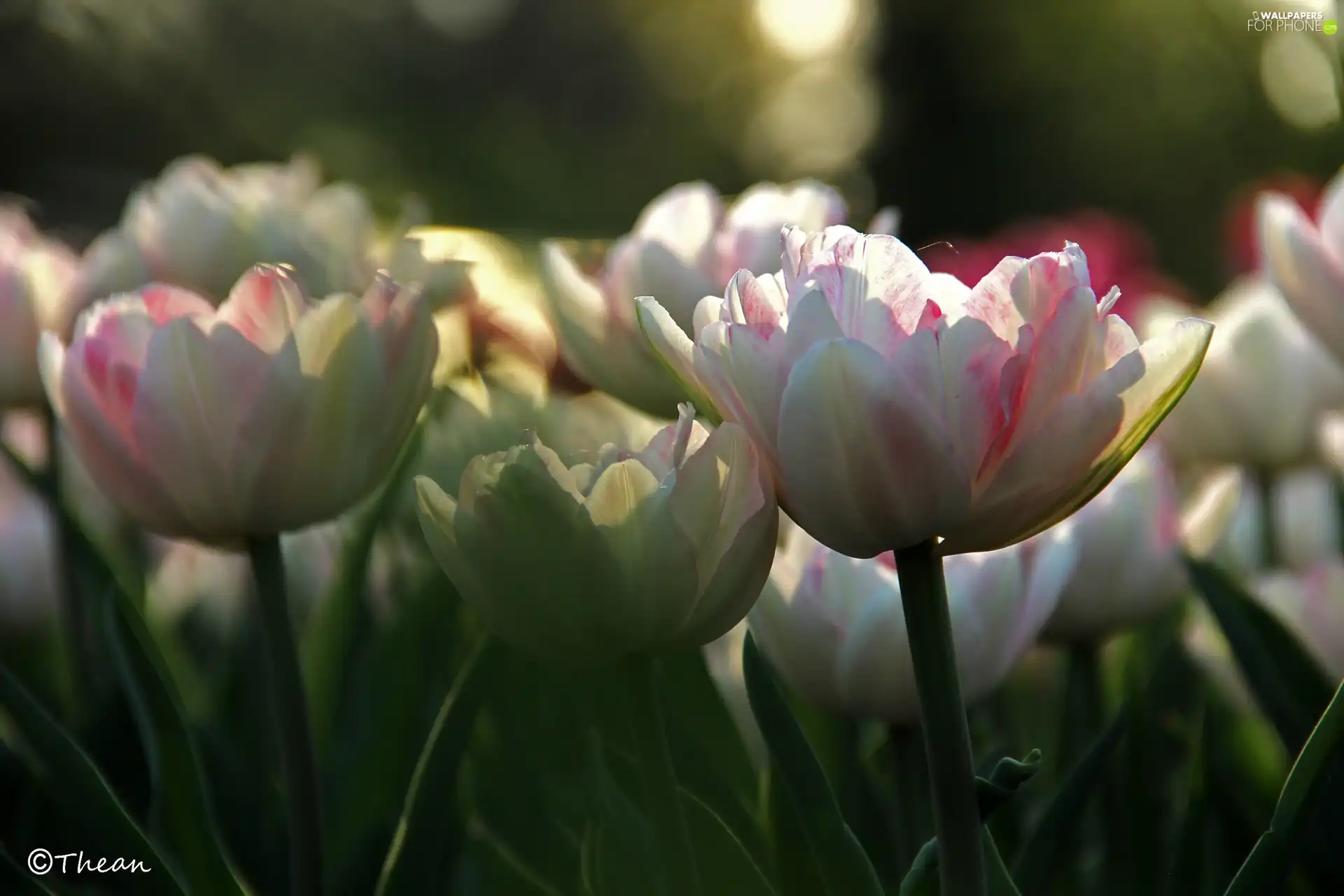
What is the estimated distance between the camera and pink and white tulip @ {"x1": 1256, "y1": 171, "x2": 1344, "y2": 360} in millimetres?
548

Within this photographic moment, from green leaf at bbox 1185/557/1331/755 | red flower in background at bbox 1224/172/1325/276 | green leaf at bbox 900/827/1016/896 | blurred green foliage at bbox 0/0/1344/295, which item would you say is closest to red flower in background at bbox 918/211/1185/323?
red flower in background at bbox 1224/172/1325/276

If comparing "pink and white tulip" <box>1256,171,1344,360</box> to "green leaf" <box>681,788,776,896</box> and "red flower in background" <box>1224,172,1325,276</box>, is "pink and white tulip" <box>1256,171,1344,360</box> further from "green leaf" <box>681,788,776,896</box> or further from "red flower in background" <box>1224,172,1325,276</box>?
"red flower in background" <box>1224,172,1325,276</box>

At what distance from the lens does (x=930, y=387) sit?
1.02 ft

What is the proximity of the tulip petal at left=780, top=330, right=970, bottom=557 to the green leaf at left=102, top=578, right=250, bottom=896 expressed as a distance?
253 mm

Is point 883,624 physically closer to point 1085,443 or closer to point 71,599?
point 1085,443

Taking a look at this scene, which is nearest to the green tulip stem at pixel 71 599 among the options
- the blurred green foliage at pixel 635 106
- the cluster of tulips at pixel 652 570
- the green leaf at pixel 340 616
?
the cluster of tulips at pixel 652 570

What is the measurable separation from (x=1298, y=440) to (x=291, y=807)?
782 mm

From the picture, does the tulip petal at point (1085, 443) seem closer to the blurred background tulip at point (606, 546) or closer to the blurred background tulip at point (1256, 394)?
the blurred background tulip at point (606, 546)

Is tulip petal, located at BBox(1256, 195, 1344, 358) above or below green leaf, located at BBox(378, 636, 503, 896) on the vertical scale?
above

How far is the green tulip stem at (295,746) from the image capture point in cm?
43

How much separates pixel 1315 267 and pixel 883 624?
0.24 m

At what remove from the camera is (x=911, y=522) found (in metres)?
0.31

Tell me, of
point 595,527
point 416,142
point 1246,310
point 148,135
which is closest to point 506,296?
point 1246,310

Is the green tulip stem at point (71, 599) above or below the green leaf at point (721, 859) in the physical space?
above
